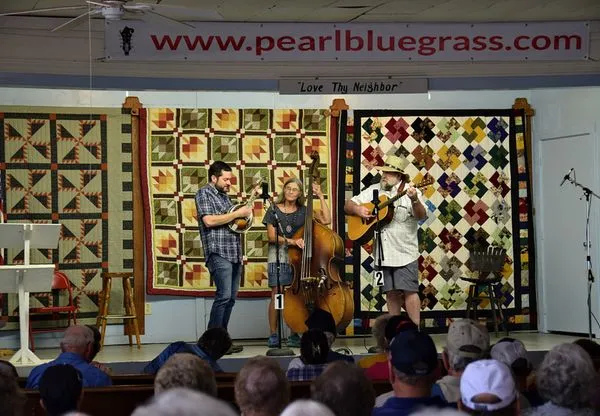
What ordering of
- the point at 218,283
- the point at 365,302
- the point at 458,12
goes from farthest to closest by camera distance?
the point at 365,302 → the point at 218,283 → the point at 458,12

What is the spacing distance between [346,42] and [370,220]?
4.74ft

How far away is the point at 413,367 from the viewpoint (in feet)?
10.7

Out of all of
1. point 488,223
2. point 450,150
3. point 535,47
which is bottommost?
point 488,223

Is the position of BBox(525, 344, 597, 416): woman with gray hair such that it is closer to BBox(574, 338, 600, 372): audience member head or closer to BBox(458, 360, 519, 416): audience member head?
BBox(458, 360, 519, 416): audience member head

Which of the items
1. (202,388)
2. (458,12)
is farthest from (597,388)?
(458,12)

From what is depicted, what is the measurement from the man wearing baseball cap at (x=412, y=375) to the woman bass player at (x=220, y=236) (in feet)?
18.5

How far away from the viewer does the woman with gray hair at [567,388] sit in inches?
126

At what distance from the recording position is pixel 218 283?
29.4 ft

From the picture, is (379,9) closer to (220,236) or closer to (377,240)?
(377,240)

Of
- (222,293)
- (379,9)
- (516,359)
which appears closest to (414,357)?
(516,359)

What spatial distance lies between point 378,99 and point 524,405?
7233 millimetres

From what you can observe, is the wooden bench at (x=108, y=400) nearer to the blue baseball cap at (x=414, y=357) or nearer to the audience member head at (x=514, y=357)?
the audience member head at (x=514, y=357)

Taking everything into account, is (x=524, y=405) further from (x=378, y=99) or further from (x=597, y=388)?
(x=378, y=99)

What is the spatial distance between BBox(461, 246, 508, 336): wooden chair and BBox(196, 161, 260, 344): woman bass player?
8.03 feet
